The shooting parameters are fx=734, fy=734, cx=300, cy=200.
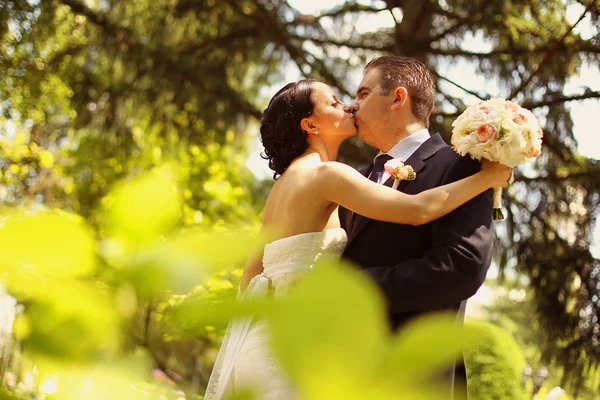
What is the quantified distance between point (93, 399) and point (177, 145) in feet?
29.3

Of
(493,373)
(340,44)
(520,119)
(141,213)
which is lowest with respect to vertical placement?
(141,213)

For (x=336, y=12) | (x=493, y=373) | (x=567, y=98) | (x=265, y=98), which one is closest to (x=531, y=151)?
(x=567, y=98)

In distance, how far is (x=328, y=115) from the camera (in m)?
2.93

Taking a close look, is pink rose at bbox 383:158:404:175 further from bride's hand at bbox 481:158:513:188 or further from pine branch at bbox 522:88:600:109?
pine branch at bbox 522:88:600:109

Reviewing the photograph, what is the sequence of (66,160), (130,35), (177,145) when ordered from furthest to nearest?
(66,160)
(177,145)
(130,35)

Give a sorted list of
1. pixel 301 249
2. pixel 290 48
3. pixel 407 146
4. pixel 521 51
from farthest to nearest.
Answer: pixel 290 48 < pixel 521 51 < pixel 407 146 < pixel 301 249

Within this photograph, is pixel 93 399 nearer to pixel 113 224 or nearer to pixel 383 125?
pixel 113 224

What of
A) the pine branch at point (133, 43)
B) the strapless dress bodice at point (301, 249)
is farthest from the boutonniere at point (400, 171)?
the pine branch at point (133, 43)

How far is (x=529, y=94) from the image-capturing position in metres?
7.37

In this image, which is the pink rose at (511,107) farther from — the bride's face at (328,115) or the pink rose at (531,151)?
the bride's face at (328,115)

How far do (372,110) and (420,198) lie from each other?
2.33ft

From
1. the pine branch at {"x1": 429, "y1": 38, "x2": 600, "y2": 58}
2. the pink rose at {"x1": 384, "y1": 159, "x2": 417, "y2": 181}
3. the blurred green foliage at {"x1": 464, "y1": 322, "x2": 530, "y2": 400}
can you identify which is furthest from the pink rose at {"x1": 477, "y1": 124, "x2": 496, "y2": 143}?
the blurred green foliage at {"x1": 464, "y1": 322, "x2": 530, "y2": 400}

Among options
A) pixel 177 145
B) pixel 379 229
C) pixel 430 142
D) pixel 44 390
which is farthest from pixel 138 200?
pixel 177 145

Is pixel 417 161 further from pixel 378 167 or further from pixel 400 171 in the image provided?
pixel 378 167
